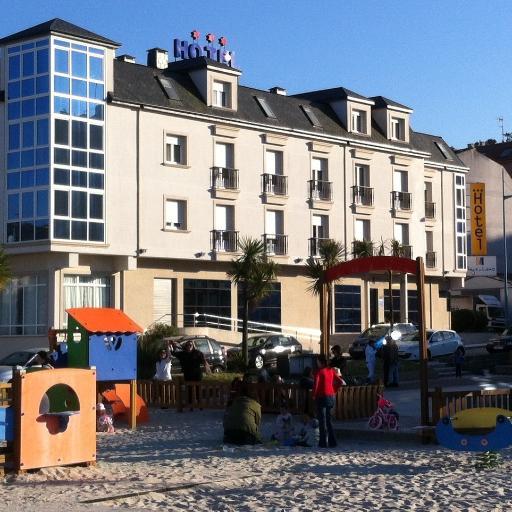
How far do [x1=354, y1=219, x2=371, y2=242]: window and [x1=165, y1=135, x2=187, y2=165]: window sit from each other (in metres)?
11.4

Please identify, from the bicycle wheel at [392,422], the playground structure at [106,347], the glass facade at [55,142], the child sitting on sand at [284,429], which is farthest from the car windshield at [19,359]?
the bicycle wheel at [392,422]

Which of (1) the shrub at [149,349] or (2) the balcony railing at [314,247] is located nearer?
(1) the shrub at [149,349]

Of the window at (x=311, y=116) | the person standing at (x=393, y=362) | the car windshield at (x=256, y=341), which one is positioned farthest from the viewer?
the window at (x=311, y=116)

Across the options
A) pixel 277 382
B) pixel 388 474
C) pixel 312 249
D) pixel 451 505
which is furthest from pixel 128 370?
pixel 312 249

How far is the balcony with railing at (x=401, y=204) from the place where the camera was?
56.1 m

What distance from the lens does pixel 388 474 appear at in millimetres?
14453

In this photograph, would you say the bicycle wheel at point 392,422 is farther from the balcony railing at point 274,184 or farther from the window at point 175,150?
the balcony railing at point 274,184

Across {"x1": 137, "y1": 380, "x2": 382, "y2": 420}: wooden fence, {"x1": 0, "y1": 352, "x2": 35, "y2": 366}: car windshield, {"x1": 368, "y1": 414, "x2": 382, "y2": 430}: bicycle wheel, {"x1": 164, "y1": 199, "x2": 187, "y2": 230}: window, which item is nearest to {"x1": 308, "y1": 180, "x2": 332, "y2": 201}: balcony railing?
{"x1": 164, "y1": 199, "x2": 187, "y2": 230}: window

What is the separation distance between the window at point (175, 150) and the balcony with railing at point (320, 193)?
7.74m

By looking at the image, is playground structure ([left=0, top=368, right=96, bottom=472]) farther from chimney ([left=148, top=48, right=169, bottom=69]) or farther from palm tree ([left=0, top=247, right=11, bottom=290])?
chimney ([left=148, top=48, right=169, bottom=69])

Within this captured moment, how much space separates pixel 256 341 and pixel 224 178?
8442 mm

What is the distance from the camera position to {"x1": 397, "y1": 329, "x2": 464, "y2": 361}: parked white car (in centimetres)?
4222

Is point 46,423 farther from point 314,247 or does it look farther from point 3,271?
point 314,247

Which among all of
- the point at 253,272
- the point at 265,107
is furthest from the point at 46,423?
the point at 265,107
